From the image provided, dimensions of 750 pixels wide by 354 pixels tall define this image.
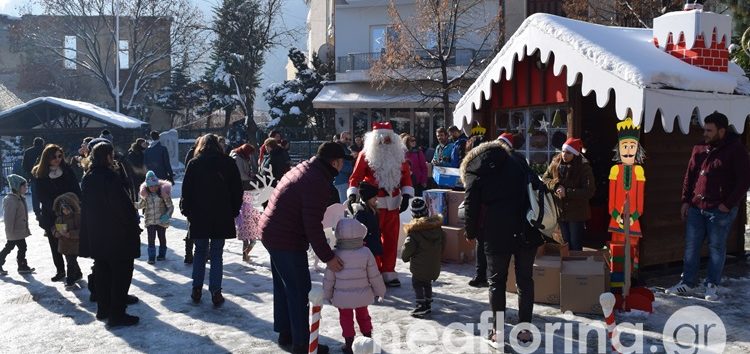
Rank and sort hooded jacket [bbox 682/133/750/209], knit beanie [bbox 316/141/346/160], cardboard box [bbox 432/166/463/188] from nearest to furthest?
1. knit beanie [bbox 316/141/346/160]
2. hooded jacket [bbox 682/133/750/209]
3. cardboard box [bbox 432/166/463/188]

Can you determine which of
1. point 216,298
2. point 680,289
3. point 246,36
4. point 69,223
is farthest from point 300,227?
point 246,36

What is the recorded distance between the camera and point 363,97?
28.4m

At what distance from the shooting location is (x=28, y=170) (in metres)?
11.3

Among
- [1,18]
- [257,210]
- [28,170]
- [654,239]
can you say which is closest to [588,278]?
[654,239]

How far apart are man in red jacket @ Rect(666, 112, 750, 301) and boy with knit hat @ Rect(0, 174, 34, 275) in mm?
7717

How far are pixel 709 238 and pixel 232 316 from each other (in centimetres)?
482

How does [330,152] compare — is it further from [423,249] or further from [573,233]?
[573,233]

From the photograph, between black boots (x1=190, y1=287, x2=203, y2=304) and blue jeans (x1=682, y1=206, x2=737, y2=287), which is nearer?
blue jeans (x1=682, y1=206, x2=737, y2=287)

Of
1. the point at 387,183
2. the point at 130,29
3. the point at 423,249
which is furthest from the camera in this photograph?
the point at 130,29

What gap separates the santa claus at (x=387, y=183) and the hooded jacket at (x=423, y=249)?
1127mm

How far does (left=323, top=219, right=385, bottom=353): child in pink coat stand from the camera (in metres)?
5.05

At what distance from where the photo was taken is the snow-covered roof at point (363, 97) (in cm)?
2675

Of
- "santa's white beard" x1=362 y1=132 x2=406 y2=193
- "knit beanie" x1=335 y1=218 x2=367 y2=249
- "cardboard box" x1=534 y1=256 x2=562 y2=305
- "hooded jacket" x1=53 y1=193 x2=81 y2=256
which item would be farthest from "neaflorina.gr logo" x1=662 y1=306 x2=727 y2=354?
"hooded jacket" x1=53 y1=193 x2=81 y2=256

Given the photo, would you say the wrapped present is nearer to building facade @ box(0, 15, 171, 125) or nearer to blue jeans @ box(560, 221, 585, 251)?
blue jeans @ box(560, 221, 585, 251)
